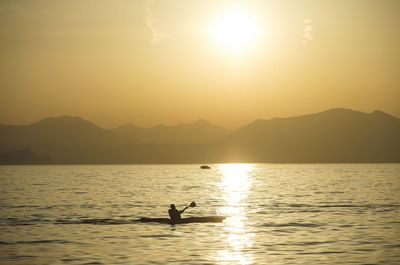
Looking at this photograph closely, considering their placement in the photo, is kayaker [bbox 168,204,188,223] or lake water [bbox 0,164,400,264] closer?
lake water [bbox 0,164,400,264]

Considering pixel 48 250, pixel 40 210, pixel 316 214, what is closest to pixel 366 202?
pixel 316 214

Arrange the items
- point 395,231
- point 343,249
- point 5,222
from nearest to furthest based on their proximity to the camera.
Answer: point 343,249, point 395,231, point 5,222

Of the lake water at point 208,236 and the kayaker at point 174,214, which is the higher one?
the kayaker at point 174,214

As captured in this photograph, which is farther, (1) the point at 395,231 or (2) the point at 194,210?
(2) the point at 194,210

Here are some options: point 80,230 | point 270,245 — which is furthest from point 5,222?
point 270,245

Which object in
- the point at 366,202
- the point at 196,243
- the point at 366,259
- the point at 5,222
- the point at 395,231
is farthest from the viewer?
the point at 366,202

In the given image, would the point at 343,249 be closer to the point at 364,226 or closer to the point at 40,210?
the point at 364,226

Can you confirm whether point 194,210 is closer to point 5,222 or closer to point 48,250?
point 5,222

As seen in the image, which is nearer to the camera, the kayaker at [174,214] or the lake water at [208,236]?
the lake water at [208,236]

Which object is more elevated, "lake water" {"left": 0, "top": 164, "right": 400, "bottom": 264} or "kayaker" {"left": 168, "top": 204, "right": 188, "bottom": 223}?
"kayaker" {"left": 168, "top": 204, "right": 188, "bottom": 223}

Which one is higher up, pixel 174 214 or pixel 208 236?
pixel 174 214

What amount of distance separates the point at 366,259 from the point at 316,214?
3110 centimetres

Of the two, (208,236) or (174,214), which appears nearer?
(208,236)

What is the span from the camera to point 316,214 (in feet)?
234
